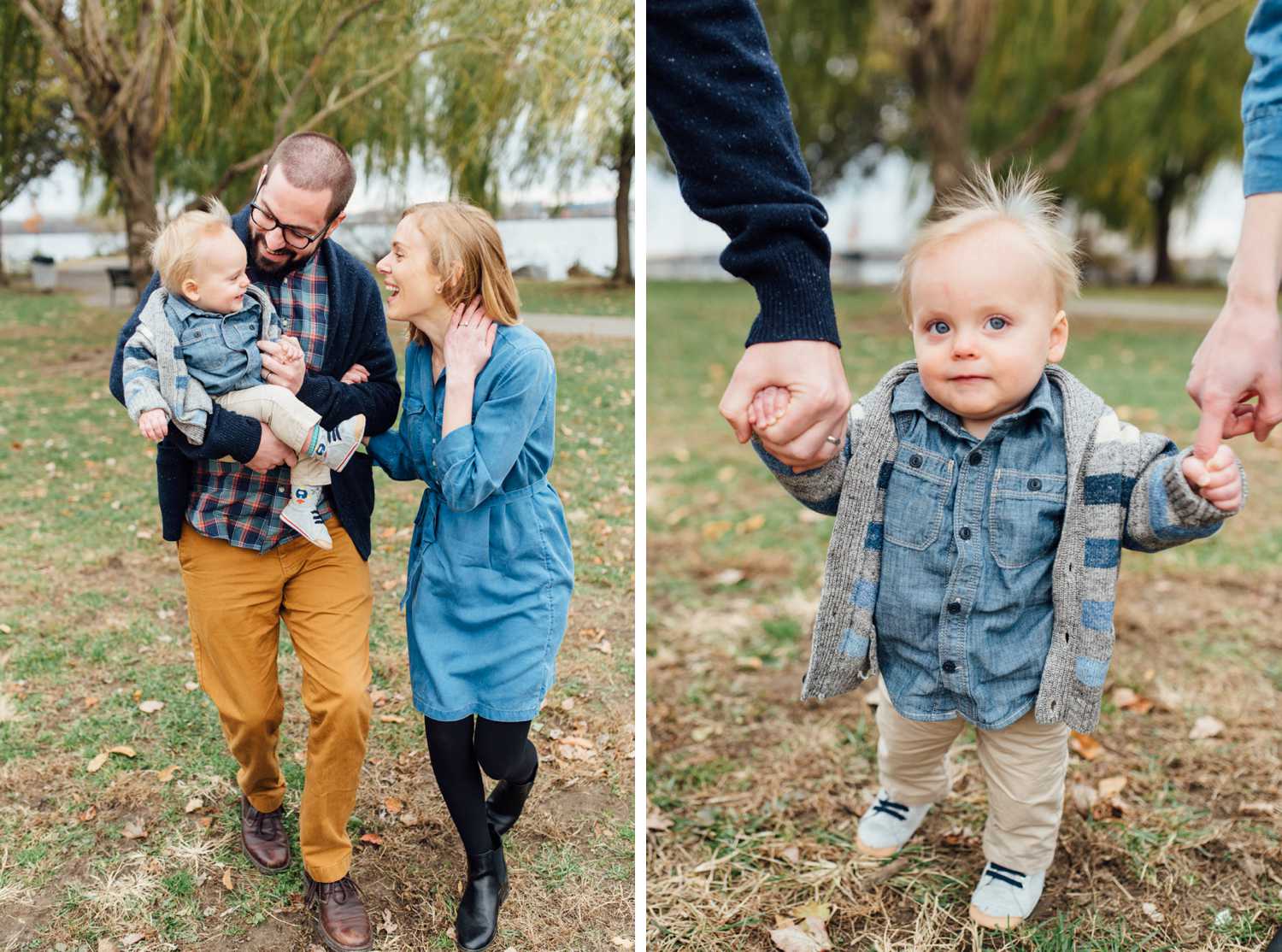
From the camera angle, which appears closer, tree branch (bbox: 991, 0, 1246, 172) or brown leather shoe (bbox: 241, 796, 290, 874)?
brown leather shoe (bbox: 241, 796, 290, 874)

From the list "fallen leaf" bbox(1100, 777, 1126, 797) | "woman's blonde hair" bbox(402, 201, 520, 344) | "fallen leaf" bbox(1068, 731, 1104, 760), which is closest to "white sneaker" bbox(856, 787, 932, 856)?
"fallen leaf" bbox(1100, 777, 1126, 797)

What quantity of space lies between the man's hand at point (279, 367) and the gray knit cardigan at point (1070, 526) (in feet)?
3.23

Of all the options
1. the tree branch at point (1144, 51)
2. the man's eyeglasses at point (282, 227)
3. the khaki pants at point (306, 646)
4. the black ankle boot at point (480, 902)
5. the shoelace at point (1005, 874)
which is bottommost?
the black ankle boot at point (480, 902)

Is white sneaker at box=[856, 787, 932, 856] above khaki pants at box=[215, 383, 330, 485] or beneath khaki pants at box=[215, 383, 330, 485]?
beneath

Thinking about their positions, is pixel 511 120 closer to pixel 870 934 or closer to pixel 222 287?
pixel 222 287

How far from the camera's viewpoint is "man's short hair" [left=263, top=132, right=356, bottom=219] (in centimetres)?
198

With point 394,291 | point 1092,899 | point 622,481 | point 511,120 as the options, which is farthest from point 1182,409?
point 394,291

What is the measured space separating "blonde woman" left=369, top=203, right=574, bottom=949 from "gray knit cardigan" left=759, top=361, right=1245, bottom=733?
0.53 metres

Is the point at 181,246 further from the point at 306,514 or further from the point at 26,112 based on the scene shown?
the point at 26,112

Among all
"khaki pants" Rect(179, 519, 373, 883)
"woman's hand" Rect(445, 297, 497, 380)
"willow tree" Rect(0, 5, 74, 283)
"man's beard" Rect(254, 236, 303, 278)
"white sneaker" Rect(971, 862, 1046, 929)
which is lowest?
"white sneaker" Rect(971, 862, 1046, 929)

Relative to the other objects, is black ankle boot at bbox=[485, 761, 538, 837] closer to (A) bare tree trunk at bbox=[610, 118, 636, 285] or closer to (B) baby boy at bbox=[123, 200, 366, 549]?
(B) baby boy at bbox=[123, 200, 366, 549]

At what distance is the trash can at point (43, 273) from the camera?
535 cm

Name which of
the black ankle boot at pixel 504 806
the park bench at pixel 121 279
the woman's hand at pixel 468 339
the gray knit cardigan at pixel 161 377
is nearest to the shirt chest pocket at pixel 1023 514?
the woman's hand at pixel 468 339

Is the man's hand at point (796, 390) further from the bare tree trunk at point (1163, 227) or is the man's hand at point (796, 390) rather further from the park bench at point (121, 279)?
the bare tree trunk at point (1163, 227)
